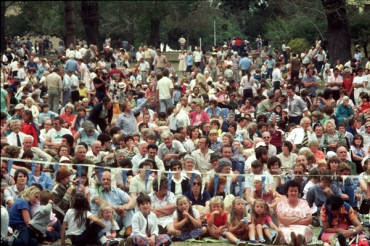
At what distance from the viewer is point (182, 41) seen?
55594 millimetres

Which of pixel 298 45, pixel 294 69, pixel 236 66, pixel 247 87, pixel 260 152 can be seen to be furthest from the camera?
pixel 298 45

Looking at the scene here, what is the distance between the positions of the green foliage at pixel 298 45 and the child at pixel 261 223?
33.0m

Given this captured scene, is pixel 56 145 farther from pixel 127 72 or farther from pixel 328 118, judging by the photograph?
pixel 127 72

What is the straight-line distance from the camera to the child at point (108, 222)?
577 inches

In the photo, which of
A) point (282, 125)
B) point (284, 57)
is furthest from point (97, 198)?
point (284, 57)

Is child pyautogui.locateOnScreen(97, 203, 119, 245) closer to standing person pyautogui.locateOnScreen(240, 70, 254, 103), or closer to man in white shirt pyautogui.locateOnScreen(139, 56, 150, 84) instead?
standing person pyautogui.locateOnScreen(240, 70, 254, 103)

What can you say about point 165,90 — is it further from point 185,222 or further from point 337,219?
point 337,219

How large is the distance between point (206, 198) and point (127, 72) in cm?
2380

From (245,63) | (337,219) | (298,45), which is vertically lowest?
(337,219)

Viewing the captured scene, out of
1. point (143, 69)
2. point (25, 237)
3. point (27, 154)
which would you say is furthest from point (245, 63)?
point (25, 237)

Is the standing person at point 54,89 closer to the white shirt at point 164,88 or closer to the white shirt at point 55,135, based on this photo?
the white shirt at point 164,88

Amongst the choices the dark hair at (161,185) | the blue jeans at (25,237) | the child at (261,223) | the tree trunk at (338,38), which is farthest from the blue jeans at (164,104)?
the tree trunk at (338,38)

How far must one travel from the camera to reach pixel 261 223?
49.6ft

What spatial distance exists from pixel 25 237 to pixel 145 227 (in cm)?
165
